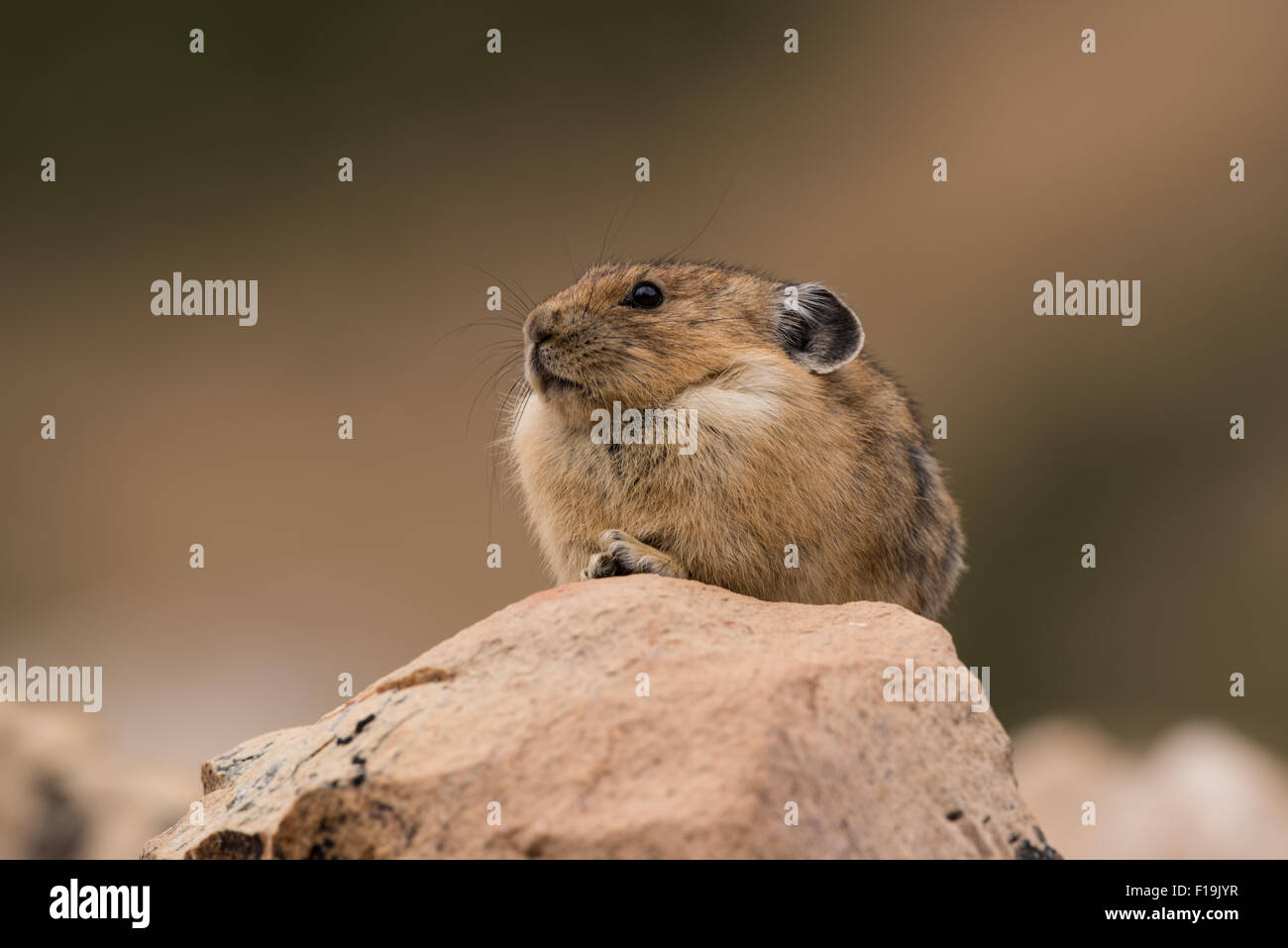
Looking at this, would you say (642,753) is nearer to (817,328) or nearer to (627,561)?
(627,561)

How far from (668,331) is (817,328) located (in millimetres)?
674

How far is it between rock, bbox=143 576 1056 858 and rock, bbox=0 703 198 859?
3.41 metres

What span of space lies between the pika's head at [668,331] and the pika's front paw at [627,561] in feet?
1.79

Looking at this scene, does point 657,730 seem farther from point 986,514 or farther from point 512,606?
point 986,514

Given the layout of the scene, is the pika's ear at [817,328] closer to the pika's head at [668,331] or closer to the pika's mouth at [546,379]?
the pika's head at [668,331]

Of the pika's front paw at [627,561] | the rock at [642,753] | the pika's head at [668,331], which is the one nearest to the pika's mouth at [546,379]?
the pika's head at [668,331]

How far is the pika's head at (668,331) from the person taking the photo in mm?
4352

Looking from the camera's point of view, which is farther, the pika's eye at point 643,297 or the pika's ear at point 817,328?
the pika's ear at point 817,328

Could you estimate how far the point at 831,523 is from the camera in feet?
14.2

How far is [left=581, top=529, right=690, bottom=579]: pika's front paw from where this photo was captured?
4137 mm

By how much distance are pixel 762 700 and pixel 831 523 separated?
55.6 inches

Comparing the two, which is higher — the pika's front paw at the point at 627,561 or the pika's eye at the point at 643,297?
the pika's eye at the point at 643,297

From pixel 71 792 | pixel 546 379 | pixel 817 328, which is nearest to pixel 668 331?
pixel 546 379
